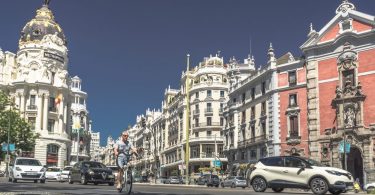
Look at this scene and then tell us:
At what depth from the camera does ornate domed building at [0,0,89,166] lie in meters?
78.6

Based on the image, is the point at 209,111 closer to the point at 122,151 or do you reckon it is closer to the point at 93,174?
the point at 93,174

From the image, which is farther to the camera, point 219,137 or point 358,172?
point 219,137

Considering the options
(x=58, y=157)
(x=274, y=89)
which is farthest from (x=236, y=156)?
(x=58, y=157)

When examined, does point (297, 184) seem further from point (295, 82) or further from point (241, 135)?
point (241, 135)

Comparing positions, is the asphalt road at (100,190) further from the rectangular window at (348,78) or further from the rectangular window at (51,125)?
the rectangular window at (51,125)

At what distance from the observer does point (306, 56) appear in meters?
48.7

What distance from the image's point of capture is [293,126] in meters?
49.1

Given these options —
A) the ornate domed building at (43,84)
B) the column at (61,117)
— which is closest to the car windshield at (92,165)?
the ornate domed building at (43,84)

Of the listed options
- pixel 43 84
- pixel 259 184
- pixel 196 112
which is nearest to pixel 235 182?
pixel 259 184

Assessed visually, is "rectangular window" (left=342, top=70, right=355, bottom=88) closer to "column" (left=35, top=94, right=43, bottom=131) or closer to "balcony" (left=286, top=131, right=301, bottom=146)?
"balcony" (left=286, top=131, right=301, bottom=146)

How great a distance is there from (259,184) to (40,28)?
7531cm

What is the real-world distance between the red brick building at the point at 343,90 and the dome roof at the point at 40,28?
53095mm

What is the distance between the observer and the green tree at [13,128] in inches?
2190

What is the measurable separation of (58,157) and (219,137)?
26769mm
